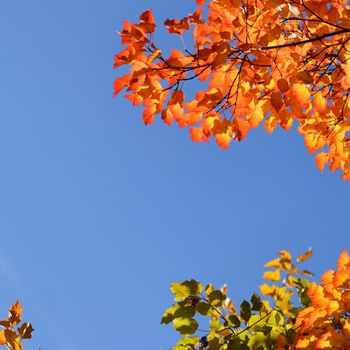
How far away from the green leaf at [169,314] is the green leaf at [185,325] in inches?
1.5

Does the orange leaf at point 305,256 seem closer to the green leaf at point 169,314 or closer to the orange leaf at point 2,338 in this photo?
the green leaf at point 169,314

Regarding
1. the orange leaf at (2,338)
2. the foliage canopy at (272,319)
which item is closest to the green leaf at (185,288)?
the foliage canopy at (272,319)

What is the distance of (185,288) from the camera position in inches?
118

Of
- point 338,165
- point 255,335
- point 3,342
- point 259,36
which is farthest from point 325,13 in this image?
point 3,342

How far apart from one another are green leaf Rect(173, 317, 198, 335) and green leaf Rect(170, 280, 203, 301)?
15 centimetres

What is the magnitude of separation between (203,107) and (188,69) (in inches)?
18.8

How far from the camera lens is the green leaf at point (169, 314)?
300cm

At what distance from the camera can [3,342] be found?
2943 mm

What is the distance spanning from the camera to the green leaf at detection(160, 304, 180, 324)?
3.00 meters

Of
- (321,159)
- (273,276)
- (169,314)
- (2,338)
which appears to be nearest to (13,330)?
(2,338)

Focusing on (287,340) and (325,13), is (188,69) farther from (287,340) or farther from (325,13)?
(287,340)

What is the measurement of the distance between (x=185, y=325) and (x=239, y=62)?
1760 mm

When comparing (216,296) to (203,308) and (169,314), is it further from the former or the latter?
(169,314)

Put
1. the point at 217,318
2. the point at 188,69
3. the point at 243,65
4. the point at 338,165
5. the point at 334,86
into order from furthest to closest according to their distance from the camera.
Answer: the point at 338,165 → the point at 334,86 → the point at 217,318 → the point at 243,65 → the point at 188,69
